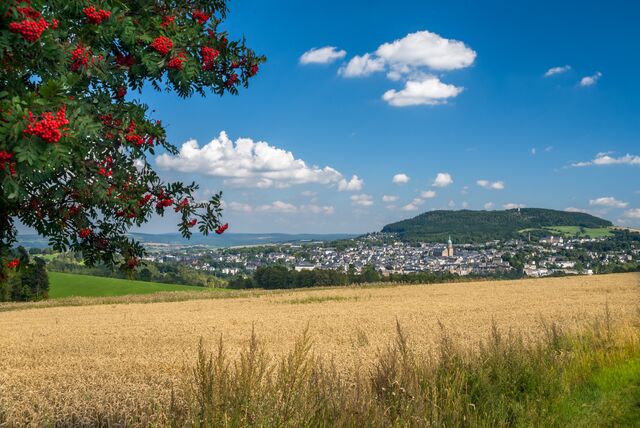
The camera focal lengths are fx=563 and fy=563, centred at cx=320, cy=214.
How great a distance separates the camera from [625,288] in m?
42.7

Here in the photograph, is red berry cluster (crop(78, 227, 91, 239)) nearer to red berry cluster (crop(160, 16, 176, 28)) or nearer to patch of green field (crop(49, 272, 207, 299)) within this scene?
red berry cluster (crop(160, 16, 176, 28))

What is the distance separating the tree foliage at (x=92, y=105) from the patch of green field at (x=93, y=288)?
68.8m

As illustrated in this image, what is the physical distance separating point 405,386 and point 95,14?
4.93 meters

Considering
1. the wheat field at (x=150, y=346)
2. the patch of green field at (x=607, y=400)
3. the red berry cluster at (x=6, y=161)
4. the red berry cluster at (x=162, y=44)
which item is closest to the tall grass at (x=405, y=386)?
the patch of green field at (x=607, y=400)

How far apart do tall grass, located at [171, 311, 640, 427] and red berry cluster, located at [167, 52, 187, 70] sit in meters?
2.38

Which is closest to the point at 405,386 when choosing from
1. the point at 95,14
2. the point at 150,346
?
the point at 95,14

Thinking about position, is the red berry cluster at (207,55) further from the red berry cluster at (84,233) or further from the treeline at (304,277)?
the treeline at (304,277)

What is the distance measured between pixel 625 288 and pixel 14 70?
154ft

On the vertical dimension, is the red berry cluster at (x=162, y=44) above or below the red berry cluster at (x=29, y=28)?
above

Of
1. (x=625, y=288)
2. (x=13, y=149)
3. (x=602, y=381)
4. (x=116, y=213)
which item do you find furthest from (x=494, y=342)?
(x=625, y=288)

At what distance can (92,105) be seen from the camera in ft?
14.0

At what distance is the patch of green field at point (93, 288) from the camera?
72.6 meters

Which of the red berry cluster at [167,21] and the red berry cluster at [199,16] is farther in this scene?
the red berry cluster at [199,16]

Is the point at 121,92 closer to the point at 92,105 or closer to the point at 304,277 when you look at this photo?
the point at 92,105
